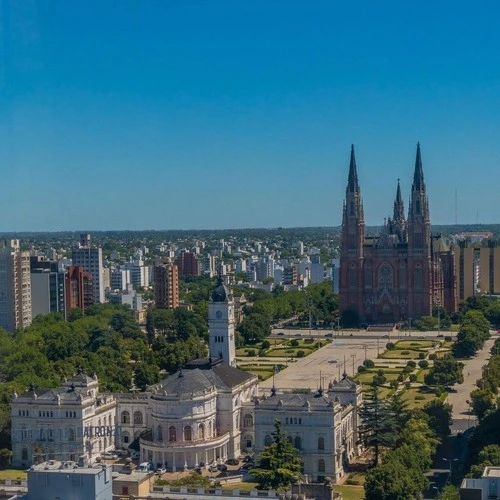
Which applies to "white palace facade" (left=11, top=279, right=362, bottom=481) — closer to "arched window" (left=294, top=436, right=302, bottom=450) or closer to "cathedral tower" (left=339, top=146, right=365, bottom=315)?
"arched window" (left=294, top=436, right=302, bottom=450)

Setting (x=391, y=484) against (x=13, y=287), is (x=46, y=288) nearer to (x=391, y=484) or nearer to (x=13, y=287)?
(x=13, y=287)

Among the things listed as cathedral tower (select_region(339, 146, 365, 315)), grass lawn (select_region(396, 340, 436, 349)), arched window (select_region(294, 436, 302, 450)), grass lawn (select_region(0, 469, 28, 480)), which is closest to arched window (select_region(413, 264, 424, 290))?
cathedral tower (select_region(339, 146, 365, 315))

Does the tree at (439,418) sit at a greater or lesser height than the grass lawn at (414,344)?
greater

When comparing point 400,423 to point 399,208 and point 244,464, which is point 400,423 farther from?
point 399,208

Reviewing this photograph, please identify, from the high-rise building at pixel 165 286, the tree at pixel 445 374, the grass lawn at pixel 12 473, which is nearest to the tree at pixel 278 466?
the grass lawn at pixel 12 473

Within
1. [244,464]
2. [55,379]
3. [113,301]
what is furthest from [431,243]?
[244,464]

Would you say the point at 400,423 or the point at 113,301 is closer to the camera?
the point at 400,423

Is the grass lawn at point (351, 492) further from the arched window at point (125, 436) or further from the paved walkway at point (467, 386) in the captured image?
the arched window at point (125, 436)
